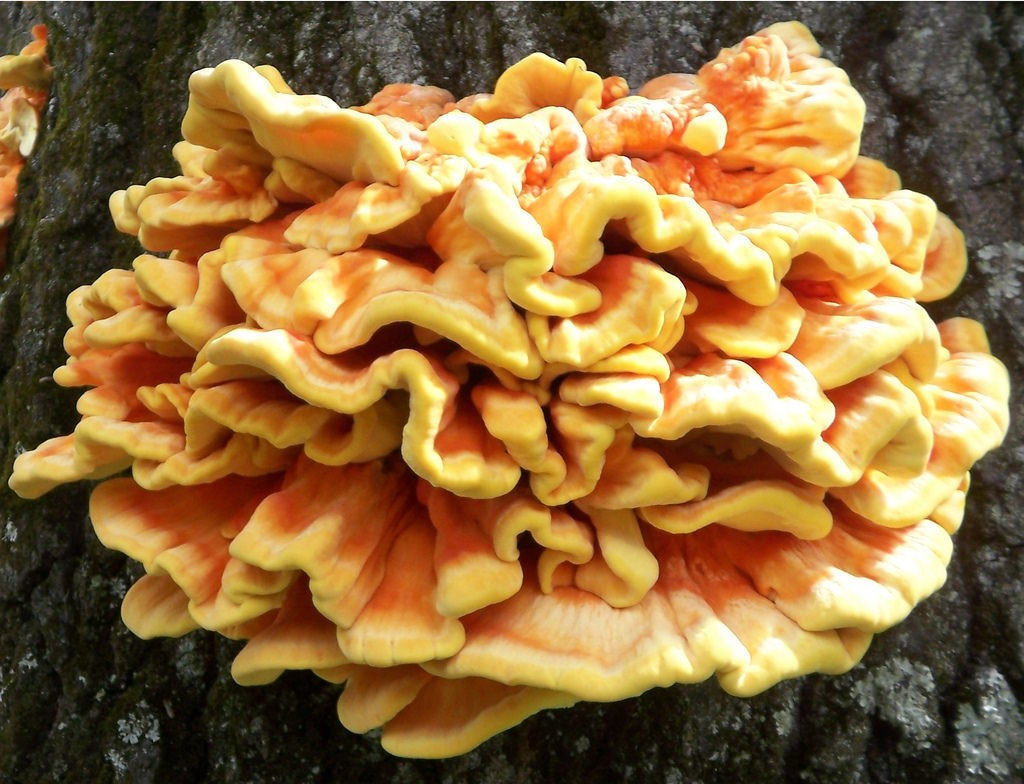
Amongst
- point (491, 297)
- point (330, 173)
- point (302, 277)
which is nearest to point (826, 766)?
point (491, 297)

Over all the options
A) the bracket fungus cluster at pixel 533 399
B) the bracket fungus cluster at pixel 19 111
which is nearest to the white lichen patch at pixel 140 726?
the bracket fungus cluster at pixel 533 399

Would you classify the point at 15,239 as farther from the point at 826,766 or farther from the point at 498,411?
the point at 826,766

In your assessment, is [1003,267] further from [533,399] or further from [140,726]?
[140,726]

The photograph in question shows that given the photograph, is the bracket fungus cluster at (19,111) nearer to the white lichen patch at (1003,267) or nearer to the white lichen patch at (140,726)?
the white lichen patch at (140,726)

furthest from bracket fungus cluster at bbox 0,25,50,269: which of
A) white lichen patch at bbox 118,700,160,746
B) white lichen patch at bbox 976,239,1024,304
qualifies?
white lichen patch at bbox 976,239,1024,304

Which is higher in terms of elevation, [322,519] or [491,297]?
[491,297]

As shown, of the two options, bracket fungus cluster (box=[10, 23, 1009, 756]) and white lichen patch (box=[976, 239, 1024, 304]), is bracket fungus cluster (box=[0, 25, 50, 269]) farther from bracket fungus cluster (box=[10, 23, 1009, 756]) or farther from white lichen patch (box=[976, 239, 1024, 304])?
white lichen patch (box=[976, 239, 1024, 304])

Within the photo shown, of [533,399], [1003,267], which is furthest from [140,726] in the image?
[1003,267]
